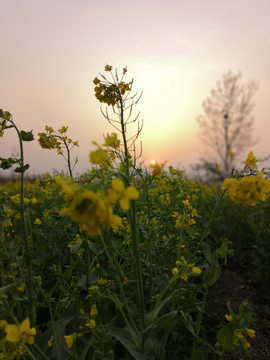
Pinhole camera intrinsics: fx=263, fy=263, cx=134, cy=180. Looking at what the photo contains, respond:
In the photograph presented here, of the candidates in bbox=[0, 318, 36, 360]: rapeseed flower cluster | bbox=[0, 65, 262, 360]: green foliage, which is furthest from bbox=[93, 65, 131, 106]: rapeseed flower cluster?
bbox=[0, 318, 36, 360]: rapeseed flower cluster

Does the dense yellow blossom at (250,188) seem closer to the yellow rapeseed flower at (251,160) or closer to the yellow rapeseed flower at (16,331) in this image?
the yellow rapeseed flower at (251,160)

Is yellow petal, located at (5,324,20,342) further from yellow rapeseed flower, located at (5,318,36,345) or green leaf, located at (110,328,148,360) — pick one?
green leaf, located at (110,328,148,360)

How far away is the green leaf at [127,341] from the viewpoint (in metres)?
1.06

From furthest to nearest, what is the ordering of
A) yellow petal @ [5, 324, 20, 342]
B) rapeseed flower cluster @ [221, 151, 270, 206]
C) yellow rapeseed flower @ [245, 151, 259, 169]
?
yellow rapeseed flower @ [245, 151, 259, 169] < rapeseed flower cluster @ [221, 151, 270, 206] < yellow petal @ [5, 324, 20, 342]

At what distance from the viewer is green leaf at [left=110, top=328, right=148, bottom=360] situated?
1.06 m

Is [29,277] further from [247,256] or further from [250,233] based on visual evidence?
[250,233]

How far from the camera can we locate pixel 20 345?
96 centimetres

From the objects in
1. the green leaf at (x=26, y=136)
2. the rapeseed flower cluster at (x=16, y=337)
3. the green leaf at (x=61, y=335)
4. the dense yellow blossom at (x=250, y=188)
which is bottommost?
the green leaf at (x=61, y=335)

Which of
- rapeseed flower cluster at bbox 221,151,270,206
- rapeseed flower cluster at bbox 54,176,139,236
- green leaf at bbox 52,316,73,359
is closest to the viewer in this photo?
rapeseed flower cluster at bbox 54,176,139,236

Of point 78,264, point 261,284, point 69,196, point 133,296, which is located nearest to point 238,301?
point 261,284

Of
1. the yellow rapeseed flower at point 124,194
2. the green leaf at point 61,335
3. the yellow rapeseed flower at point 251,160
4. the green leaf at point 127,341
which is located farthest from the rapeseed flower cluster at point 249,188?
the green leaf at point 61,335

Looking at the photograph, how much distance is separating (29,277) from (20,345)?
36 cm

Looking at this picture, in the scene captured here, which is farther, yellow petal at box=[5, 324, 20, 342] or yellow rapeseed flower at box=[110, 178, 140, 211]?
yellow petal at box=[5, 324, 20, 342]

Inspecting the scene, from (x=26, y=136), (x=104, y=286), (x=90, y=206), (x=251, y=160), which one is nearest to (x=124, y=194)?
(x=90, y=206)
